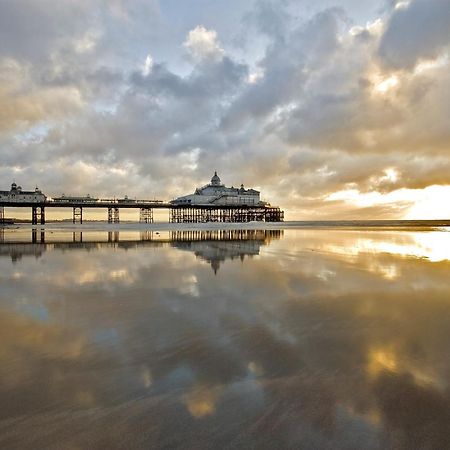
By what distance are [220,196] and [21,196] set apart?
58907 mm

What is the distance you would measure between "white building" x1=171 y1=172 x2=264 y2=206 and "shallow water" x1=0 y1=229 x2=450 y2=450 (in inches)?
3811

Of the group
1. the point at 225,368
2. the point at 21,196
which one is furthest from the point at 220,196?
the point at 225,368

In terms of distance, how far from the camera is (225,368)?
3.53m

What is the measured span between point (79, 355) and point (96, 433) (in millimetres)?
1591

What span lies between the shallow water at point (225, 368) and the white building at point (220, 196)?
318 ft

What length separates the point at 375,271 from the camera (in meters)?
9.95

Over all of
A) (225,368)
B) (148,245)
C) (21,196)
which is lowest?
(225,368)

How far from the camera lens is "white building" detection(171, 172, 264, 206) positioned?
104 m

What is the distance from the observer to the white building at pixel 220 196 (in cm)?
10400

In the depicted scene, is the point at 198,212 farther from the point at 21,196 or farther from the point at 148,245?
→ the point at 148,245

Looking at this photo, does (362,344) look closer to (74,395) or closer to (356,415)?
(356,415)

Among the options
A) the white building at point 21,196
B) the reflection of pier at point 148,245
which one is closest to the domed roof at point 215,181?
the white building at point 21,196

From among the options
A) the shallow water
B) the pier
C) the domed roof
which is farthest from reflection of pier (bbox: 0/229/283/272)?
the domed roof

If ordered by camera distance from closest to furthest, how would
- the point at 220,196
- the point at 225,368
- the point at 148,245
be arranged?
the point at 225,368, the point at 148,245, the point at 220,196
